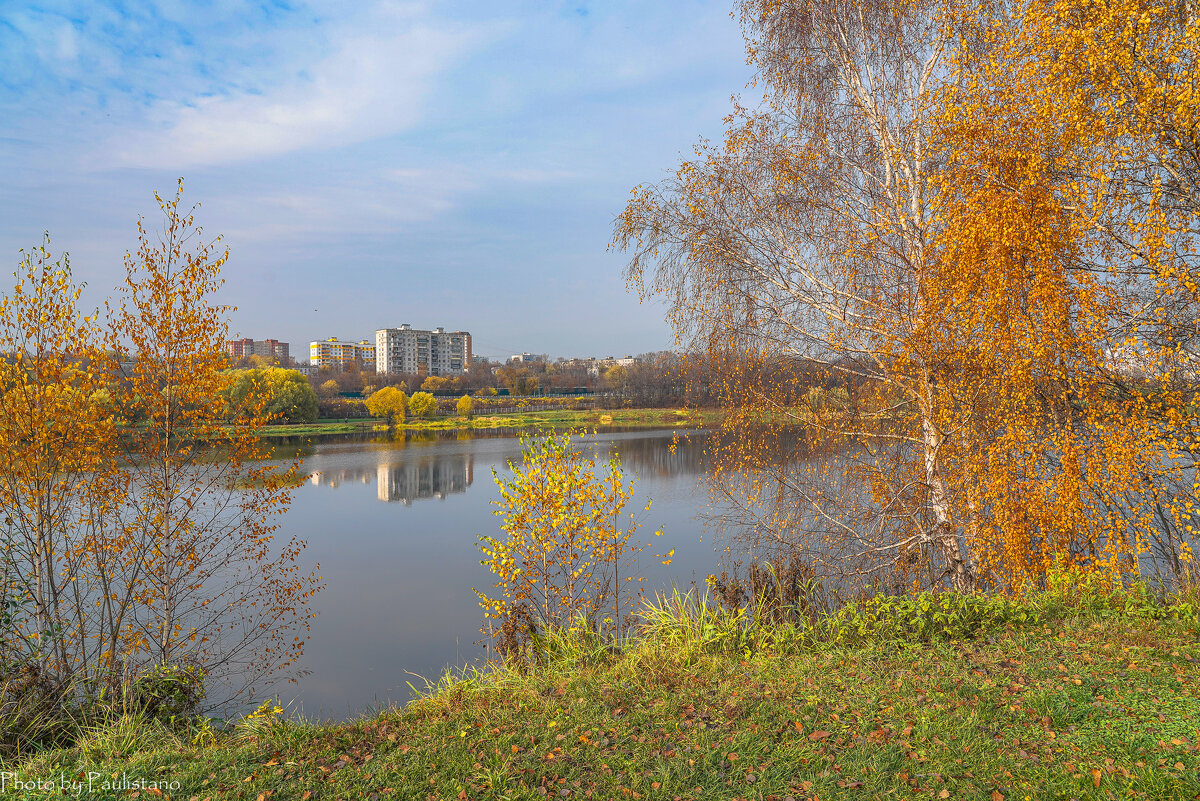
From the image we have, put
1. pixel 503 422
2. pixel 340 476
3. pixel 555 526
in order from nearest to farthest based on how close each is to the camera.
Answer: pixel 555 526, pixel 340 476, pixel 503 422

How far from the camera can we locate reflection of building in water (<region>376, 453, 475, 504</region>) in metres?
20.1

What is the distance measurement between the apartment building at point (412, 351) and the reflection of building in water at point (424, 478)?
92.4 metres

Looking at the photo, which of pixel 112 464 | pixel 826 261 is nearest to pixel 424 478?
pixel 112 464

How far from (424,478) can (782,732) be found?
21.1m

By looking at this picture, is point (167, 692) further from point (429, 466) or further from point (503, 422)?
point (503, 422)

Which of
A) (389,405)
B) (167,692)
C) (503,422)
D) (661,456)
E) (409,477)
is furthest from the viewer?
(503,422)

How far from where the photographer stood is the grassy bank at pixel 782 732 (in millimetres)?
2969

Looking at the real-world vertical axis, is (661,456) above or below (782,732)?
below

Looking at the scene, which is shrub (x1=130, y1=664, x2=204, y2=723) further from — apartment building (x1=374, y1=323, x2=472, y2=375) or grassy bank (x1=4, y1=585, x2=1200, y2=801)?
apartment building (x1=374, y1=323, x2=472, y2=375)

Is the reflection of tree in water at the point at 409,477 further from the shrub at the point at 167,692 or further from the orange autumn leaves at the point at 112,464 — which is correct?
the shrub at the point at 167,692

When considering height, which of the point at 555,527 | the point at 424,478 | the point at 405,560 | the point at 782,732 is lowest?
the point at 405,560

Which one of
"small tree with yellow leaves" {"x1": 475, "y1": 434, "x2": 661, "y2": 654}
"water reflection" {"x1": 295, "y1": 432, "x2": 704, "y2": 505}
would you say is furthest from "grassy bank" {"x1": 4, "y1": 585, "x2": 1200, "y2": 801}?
"water reflection" {"x1": 295, "y1": 432, "x2": 704, "y2": 505}

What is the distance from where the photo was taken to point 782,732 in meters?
3.46

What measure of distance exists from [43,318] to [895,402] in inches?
379
